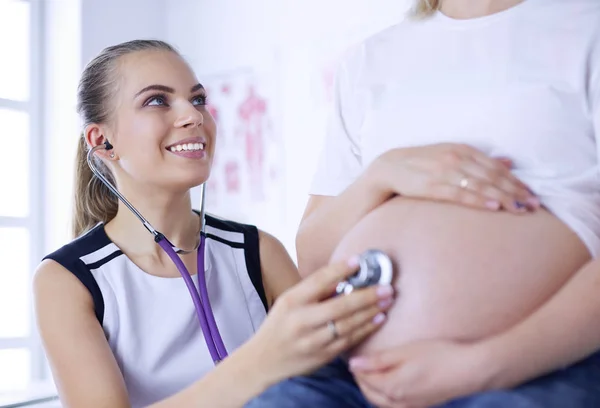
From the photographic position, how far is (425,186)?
0.87 m

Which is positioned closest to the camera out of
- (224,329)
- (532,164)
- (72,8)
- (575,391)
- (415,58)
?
(575,391)

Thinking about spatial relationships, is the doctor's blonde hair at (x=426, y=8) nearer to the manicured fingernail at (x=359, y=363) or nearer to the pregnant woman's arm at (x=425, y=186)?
the pregnant woman's arm at (x=425, y=186)

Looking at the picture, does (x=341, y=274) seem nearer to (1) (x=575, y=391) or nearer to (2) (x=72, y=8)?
(1) (x=575, y=391)

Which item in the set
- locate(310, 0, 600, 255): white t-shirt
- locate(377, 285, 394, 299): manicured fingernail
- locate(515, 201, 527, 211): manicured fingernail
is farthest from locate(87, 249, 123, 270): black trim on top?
locate(515, 201, 527, 211): manicured fingernail

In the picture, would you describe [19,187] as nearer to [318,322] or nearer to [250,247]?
[250,247]

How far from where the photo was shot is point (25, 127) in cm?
305

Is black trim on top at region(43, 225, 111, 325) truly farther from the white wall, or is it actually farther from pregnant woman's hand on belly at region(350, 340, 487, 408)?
the white wall

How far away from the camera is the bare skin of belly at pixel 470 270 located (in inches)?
31.4

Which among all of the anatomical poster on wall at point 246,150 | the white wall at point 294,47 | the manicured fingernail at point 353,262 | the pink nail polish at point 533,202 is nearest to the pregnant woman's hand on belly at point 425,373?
the manicured fingernail at point 353,262

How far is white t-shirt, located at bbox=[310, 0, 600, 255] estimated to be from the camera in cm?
87

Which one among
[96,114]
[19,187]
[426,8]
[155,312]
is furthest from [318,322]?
[19,187]

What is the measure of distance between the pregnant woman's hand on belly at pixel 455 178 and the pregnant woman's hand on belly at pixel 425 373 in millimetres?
189

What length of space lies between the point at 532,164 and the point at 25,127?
264 centimetres

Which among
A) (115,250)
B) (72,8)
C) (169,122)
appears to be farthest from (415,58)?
(72,8)
